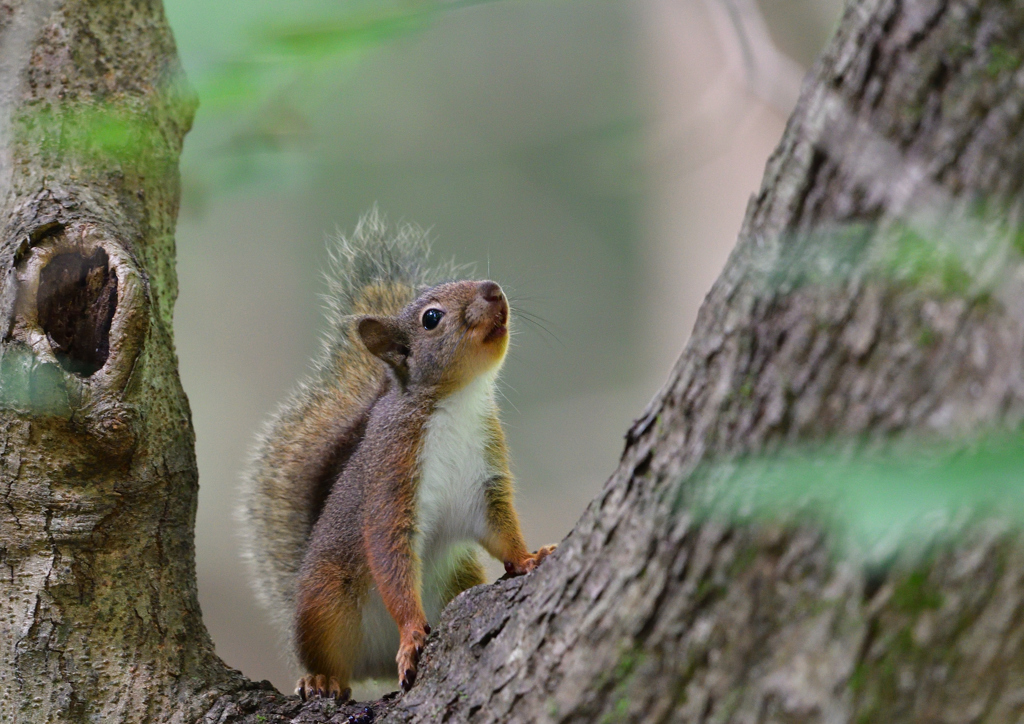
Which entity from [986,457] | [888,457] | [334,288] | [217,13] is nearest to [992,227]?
[888,457]

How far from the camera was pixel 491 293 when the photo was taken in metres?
2.09

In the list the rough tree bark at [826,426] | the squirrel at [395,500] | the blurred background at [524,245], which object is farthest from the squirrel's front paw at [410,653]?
the blurred background at [524,245]

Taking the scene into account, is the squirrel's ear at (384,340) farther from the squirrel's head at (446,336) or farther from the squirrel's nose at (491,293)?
the squirrel's nose at (491,293)

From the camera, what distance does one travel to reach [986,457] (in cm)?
41

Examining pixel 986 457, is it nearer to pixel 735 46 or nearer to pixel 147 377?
pixel 735 46

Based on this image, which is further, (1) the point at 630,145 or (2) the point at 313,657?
(2) the point at 313,657

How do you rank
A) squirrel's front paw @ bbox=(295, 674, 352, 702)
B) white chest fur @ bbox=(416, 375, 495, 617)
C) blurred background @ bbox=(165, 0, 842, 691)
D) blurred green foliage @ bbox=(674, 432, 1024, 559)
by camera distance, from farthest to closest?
1. blurred background @ bbox=(165, 0, 842, 691)
2. white chest fur @ bbox=(416, 375, 495, 617)
3. squirrel's front paw @ bbox=(295, 674, 352, 702)
4. blurred green foliage @ bbox=(674, 432, 1024, 559)

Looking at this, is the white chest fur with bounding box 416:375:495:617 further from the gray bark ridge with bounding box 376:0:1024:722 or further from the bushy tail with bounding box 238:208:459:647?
the gray bark ridge with bounding box 376:0:1024:722

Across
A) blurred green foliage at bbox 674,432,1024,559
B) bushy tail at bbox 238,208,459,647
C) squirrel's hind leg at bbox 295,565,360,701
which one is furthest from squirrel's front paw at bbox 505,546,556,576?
blurred green foliage at bbox 674,432,1024,559

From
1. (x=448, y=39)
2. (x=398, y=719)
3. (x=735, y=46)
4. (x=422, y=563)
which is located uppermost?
(x=448, y=39)

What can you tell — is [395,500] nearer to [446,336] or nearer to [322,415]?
[446,336]

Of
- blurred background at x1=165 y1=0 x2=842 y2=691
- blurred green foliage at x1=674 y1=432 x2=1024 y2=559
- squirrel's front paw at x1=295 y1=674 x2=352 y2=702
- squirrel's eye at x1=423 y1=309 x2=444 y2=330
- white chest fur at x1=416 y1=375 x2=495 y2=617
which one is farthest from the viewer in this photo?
blurred background at x1=165 y1=0 x2=842 y2=691

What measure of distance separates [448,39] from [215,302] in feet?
6.49

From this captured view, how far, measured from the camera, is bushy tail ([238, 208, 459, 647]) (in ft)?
7.93
